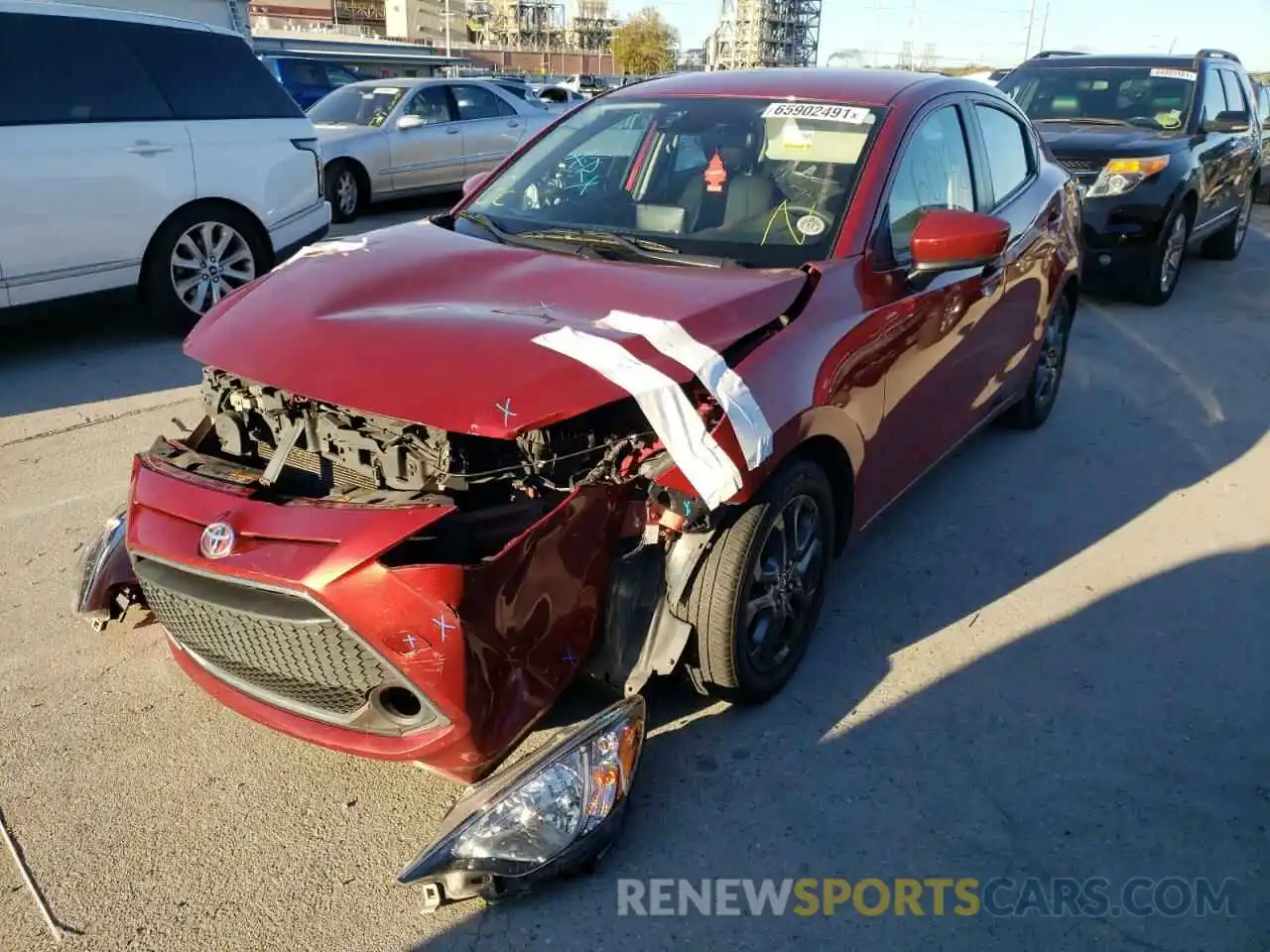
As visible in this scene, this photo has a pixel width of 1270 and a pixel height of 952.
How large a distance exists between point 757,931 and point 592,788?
482 mm

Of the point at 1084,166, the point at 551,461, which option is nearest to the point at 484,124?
the point at 1084,166

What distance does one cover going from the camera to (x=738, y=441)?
2.59m

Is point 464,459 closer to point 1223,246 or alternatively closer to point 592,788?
point 592,788

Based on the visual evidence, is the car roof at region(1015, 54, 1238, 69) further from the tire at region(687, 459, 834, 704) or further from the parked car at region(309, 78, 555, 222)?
the tire at region(687, 459, 834, 704)

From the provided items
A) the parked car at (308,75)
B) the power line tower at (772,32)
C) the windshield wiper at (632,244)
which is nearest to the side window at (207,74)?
the windshield wiper at (632,244)

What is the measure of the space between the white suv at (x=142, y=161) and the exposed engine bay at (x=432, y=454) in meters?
3.88

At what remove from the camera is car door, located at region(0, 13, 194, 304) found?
18.6 ft

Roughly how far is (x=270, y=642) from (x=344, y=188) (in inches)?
388

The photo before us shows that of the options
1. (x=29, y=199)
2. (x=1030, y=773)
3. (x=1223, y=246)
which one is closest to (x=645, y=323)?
(x=1030, y=773)

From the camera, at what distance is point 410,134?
1190 centimetres

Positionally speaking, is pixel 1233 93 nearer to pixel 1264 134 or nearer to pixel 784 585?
pixel 1264 134

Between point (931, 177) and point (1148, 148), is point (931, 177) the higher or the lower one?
the higher one

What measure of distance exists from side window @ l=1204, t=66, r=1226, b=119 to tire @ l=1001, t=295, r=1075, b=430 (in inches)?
188

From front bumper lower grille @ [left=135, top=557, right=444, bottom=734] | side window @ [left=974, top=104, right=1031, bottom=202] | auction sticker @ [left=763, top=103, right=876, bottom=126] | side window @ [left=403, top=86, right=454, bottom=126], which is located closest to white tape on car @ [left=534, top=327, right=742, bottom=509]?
front bumper lower grille @ [left=135, top=557, right=444, bottom=734]
